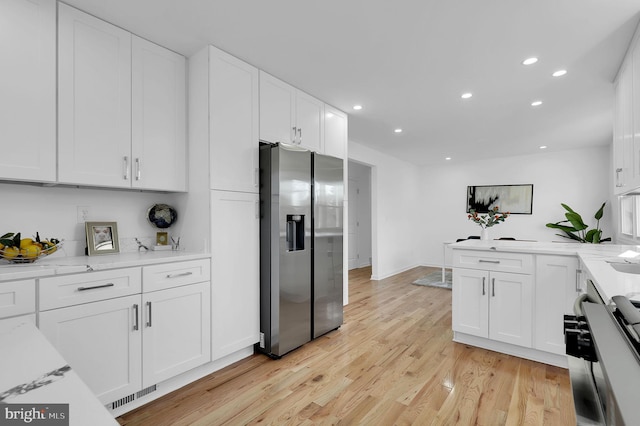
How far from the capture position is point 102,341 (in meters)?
1.78

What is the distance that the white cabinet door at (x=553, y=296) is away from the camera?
94.8 inches

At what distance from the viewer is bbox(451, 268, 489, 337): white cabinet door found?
9.14 feet

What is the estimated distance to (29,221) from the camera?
196 cm

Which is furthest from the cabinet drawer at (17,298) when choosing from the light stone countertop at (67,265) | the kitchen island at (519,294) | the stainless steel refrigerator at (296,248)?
the kitchen island at (519,294)

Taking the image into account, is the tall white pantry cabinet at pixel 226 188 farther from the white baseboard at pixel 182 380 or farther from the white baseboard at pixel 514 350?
the white baseboard at pixel 514 350

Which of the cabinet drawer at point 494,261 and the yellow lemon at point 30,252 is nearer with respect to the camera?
the yellow lemon at point 30,252

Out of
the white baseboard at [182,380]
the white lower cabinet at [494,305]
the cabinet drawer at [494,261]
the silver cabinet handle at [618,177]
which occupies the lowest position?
the white baseboard at [182,380]

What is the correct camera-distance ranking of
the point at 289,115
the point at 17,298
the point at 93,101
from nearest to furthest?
the point at 17,298
the point at 93,101
the point at 289,115

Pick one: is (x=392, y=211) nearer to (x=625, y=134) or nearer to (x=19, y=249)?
(x=625, y=134)

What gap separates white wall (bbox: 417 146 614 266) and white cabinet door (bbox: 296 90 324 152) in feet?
15.9

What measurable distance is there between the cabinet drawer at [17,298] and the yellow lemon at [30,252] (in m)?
0.28

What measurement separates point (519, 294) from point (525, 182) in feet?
15.6

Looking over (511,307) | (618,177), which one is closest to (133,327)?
(511,307)
